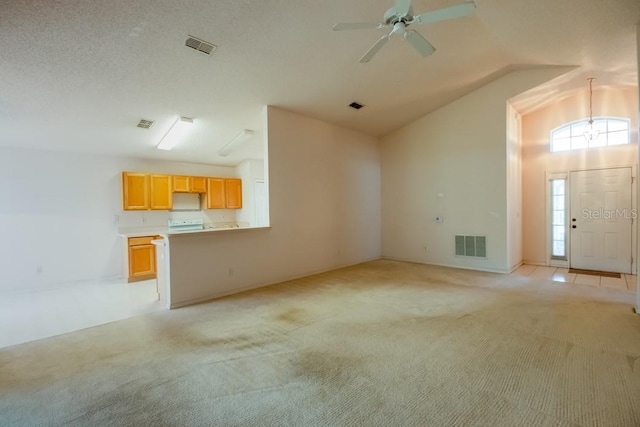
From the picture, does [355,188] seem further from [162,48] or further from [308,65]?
[162,48]

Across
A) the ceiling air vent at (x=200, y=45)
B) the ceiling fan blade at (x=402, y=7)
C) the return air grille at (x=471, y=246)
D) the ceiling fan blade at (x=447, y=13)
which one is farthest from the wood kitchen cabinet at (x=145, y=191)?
the return air grille at (x=471, y=246)

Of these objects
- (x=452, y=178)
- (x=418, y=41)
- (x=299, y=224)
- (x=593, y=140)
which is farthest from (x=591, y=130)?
(x=299, y=224)

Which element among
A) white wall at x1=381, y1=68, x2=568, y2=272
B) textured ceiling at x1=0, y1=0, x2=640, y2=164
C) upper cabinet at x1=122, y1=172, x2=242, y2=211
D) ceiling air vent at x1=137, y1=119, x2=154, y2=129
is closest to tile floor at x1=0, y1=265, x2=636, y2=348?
white wall at x1=381, y1=68, x2=568, y2=272

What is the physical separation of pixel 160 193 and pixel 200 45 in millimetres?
4018

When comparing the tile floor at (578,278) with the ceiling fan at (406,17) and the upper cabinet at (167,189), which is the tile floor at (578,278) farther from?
the upper cabinet at (167,189)

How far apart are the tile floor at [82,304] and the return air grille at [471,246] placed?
2.20 feet

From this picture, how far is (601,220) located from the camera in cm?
533

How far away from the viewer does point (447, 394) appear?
1.88 metres

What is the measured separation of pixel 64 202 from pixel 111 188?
2.51 feet

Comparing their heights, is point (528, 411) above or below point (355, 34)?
below

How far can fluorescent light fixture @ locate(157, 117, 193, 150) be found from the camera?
14.8 feet

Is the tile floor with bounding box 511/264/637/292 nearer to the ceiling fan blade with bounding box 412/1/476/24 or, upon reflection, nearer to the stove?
the ceiling fan blade with bounding box 412/1/476/24

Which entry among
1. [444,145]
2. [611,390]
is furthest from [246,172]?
[611,390]

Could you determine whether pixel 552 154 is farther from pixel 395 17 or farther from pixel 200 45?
pixel 200 45
